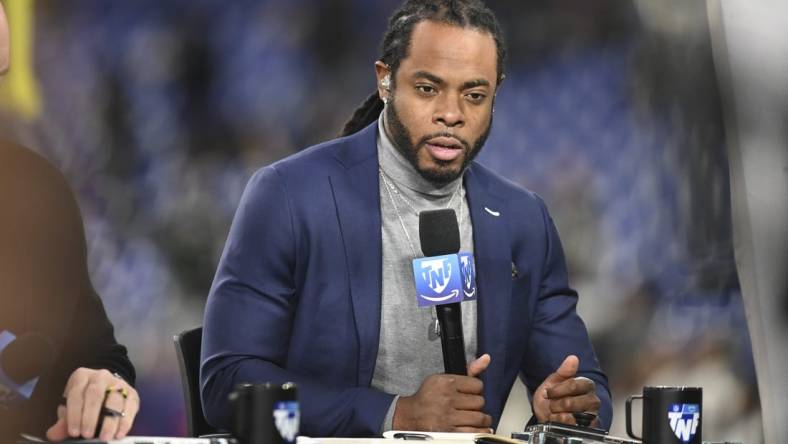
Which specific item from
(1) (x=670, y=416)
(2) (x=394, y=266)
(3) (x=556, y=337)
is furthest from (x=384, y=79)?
(1) (x=670, y=416)

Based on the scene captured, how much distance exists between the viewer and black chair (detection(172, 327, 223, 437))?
2.57 m

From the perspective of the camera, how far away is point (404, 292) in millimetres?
2645

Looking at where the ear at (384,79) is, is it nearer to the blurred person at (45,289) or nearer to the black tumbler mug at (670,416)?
the blurred person at (45,289)

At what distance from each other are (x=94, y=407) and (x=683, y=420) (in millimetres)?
975

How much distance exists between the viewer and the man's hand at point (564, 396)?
2.40m

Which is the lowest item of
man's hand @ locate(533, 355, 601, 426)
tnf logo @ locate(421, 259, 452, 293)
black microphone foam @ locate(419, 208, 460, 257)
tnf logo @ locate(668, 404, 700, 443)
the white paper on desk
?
the white paper on desk

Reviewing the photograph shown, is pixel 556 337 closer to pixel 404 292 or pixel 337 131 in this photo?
pixel 404 292

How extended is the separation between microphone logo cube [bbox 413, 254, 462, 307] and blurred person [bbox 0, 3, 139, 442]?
615mm

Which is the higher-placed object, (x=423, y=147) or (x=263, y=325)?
(x=423, y=147)

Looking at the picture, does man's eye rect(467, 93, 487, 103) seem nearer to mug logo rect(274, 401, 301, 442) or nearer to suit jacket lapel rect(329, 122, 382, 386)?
suit jacket lapel rect(329, 122, 382, 386)

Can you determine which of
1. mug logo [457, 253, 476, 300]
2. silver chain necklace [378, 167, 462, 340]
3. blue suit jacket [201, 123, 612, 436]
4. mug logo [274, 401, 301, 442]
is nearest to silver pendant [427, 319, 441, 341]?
silver chain necklace [378, 167, 462, 340]

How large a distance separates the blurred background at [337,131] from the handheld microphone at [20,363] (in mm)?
1170

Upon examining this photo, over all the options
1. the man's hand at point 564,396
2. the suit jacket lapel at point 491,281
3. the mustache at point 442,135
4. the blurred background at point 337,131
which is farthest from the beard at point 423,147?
the blurred background at point 337,131

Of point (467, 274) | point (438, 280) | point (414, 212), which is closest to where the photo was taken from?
point (438, 280)
